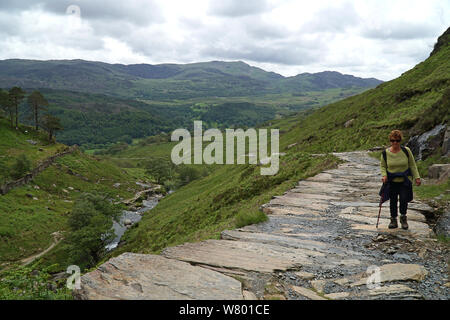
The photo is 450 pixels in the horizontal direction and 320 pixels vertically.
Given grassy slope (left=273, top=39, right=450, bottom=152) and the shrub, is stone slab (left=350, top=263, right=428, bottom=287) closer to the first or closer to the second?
grassy slope (left=273, top=39, right=450, bottom=152)

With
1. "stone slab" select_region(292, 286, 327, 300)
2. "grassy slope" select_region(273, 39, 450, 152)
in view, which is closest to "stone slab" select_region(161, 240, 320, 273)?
"stone slab" select_region(292, 286, 327, 300)

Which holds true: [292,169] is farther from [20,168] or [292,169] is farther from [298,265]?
[20,168]

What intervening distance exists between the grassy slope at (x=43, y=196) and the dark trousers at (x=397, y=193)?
48.2 metres

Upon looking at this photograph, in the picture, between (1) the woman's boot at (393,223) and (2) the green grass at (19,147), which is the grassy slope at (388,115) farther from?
(2) the green grass at (19,147)

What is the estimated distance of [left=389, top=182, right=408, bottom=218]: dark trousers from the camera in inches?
395

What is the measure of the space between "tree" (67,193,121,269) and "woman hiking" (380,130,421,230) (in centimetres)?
4372

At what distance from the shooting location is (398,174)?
10125 millimetres

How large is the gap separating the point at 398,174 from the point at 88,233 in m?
45.4

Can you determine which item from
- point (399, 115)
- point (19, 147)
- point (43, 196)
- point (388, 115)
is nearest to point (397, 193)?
point (399, 115)
